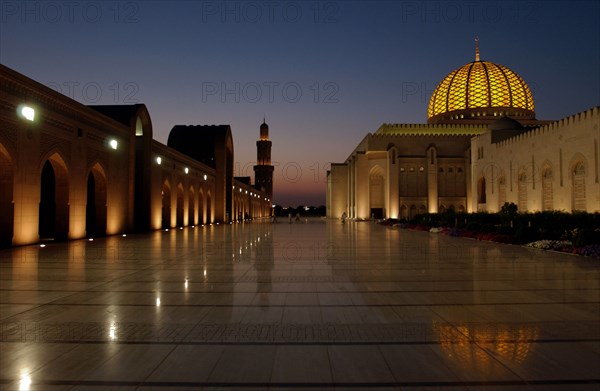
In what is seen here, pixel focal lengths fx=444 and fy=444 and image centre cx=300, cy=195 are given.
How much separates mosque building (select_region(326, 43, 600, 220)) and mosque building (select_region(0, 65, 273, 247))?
22620mm

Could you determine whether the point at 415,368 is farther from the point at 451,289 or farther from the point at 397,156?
the point at 397,156

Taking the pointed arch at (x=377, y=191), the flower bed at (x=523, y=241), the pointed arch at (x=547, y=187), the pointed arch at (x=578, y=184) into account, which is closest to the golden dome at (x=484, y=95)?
the pointed arch at (x=377, y=191)

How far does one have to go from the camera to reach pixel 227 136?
3916cm

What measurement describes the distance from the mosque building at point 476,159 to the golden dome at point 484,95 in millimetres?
123

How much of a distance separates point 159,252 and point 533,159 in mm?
26649

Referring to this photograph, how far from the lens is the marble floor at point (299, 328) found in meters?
3.10

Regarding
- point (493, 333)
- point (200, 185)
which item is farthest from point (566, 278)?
point (200, 185)

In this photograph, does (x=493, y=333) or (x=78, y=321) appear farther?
(x=78, y=321)

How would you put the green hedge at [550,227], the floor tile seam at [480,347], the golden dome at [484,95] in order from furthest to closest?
the golden dome at [484,95], the green hedge at [550,227], the floor tile seam at [480,347]

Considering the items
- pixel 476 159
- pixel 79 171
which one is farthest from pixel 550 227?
pixel 476 159

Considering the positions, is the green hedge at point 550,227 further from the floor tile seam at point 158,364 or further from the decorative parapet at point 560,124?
the floor tile seam at point 158,364

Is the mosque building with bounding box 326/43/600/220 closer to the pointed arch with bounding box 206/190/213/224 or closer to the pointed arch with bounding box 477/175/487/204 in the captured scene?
the pointed arch with bounding box 477/175/487/204

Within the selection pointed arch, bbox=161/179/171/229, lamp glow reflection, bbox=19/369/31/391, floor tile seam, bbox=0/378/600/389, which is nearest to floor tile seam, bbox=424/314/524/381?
floor tile seam, bbox=0/378/600/389

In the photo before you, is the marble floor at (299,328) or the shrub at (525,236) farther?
the shrub at (525,236)
